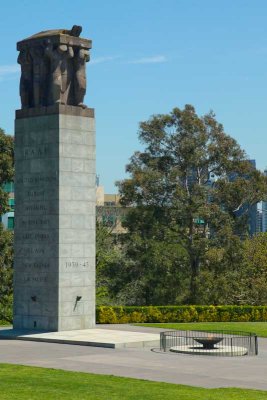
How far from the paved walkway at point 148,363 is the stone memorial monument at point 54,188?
445cm

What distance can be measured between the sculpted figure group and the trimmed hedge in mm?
14686

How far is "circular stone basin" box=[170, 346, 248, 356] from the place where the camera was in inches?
1404

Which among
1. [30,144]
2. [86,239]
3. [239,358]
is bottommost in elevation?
[239,358]

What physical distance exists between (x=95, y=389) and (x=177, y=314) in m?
29.1

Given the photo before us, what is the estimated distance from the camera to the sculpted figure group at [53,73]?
43938 millimetres

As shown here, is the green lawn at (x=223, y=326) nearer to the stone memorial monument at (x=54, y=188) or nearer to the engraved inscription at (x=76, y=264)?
the stone memorial monument at (x=54, y=188)

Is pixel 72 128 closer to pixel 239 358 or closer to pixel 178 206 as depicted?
pixel 239 358

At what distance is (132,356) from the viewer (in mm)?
35031

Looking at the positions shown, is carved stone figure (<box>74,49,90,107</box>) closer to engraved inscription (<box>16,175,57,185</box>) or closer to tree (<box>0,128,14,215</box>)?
engraved inscription (<box>16,175,57,185</box>)

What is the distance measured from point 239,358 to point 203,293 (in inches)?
1207

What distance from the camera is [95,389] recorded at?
25875mm

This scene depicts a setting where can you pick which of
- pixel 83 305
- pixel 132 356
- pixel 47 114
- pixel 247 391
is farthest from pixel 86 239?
pixel 247 391

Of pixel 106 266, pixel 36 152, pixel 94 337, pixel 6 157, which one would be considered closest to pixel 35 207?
pixel 36 152

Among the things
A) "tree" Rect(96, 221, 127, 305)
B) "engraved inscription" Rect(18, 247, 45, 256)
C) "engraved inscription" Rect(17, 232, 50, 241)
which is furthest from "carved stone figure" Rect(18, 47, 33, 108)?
"tree" Rect(96, 221, 127, 305)
